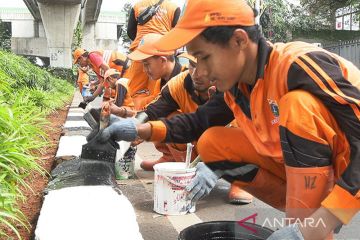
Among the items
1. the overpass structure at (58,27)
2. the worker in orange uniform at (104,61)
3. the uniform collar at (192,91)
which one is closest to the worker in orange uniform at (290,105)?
the uniform collar at (192,91)

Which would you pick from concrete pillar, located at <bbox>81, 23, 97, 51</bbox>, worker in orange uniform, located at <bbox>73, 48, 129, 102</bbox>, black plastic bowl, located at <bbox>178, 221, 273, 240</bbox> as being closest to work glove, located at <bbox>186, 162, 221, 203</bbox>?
black plastic bowl, located at <bbox>178, 221, 273, 240</bbox>

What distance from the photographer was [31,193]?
9.07ft

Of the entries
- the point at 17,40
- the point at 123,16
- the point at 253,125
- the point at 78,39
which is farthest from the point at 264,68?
the point at 123,16

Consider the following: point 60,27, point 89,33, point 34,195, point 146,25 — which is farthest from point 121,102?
point 89,33

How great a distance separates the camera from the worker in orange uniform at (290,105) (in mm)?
1509

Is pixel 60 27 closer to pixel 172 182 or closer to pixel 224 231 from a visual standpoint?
pixel 172 182

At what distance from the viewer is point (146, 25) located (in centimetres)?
475

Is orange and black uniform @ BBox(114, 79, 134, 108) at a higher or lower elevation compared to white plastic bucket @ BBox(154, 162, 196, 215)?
higher

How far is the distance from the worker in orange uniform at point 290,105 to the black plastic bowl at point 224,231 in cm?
21

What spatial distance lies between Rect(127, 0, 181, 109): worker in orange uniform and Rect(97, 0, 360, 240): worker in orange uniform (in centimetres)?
262

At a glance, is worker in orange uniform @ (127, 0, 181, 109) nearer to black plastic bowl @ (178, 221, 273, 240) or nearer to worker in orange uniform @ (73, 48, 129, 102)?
worker in orange uniform @ (73, 48, 129, 102)

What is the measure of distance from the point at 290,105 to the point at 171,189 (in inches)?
51.2

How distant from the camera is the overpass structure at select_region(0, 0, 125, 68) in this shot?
2302 cm

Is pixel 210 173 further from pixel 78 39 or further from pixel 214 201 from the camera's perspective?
pixel 78 39
